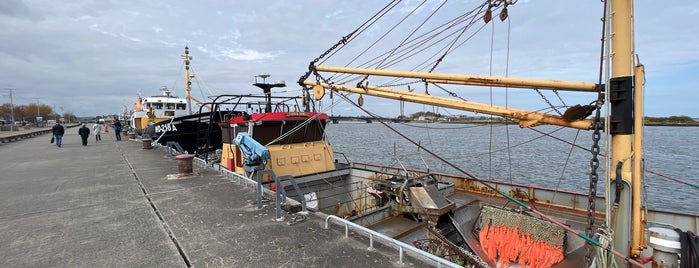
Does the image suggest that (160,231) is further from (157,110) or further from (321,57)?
(157,110)

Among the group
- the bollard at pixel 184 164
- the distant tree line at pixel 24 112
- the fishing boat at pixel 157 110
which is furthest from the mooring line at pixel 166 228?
the distant tree line at pixel 24 112

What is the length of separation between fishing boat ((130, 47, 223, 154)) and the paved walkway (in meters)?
5.30

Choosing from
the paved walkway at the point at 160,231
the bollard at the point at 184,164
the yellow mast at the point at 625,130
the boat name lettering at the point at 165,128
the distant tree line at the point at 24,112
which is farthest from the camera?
the distant tree line at the point at 24,112

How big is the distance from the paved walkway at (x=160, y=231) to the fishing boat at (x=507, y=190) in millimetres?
683

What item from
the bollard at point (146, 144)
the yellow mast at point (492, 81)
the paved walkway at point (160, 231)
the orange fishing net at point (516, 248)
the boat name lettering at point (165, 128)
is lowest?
the orange fishing net at point (516, 248)

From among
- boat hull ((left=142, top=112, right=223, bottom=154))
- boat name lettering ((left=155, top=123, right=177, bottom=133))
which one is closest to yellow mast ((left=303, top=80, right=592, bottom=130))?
boat hull ((left=142, top=112, right=223, bottom=154))

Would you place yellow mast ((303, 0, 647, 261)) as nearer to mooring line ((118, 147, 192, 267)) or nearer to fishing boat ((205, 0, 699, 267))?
fishing boat ((205, 0, 699, 267))

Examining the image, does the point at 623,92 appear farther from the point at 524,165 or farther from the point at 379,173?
the point at 524,165

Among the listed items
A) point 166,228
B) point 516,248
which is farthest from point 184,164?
point 516,248

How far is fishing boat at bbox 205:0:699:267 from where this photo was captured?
495 cm

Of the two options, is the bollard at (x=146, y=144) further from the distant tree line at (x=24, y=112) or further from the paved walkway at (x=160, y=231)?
the distant tree line at (x=24, y=112)

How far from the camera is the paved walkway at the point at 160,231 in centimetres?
425

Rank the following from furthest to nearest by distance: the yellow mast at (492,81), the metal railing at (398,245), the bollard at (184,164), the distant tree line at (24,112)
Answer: the distant tree line at (24,112) < the bollard at (184,164) < the yellow mast at (492,81) < the metal railing at (398,245)

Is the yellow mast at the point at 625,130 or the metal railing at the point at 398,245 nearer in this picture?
the metal railing at the point at 398,245
